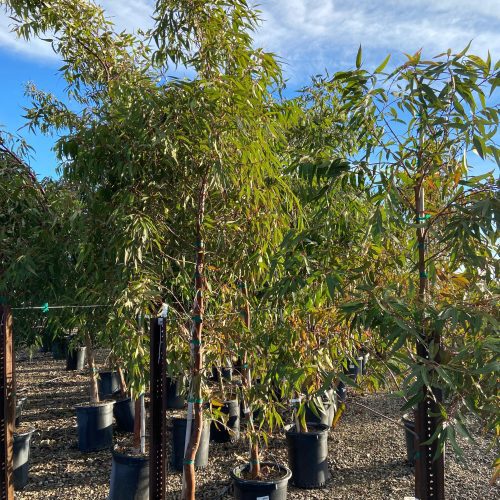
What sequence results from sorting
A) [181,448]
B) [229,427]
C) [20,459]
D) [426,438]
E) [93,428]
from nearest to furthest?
[426,438] < [20,459] < [181,448] < [93,428] < [229,427]

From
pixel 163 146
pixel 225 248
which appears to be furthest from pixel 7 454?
pixel 163 146

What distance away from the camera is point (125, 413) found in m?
4.51

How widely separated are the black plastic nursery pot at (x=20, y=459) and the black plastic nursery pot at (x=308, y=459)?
1.88 m

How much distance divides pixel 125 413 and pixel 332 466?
1.95 m

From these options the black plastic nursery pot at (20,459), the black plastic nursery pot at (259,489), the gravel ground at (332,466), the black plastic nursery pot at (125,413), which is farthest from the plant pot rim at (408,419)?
the black plastic nursery pot at (20,459)

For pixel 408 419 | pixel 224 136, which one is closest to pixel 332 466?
pixel 408 419

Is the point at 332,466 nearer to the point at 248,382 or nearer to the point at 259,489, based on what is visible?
the point at 259,489

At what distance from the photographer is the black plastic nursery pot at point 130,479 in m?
2.93

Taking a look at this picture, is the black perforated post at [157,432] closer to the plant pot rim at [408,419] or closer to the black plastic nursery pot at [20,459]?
the black plastic nursery pot at [20,459]

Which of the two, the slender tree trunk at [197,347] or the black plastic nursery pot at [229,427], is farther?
the black plastic nursery pot at [229,427]

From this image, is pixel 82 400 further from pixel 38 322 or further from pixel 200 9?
pixel 200 9

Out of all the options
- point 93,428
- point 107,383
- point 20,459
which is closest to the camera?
point 20,459

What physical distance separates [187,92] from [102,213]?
72 centimetres

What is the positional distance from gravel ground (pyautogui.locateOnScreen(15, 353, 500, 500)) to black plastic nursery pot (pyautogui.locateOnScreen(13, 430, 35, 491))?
0.07m
